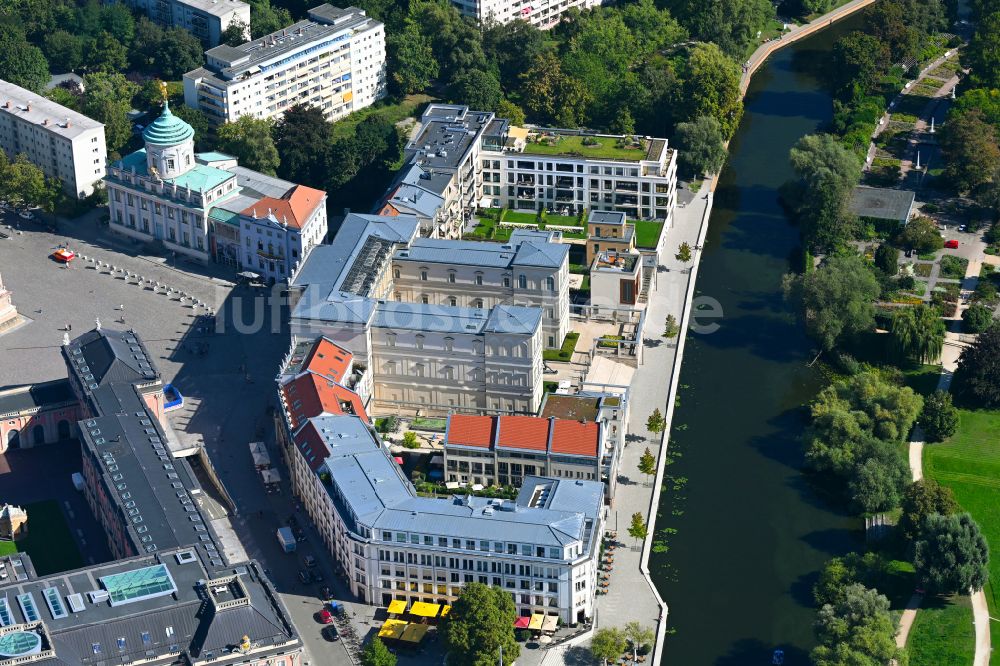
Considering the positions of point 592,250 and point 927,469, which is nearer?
point 927,469

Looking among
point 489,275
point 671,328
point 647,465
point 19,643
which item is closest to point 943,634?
point 647,465

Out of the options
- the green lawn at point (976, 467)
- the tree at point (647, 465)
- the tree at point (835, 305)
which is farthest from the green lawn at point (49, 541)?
the tree at point (835, 305)

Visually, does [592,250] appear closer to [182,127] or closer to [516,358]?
[516,358]

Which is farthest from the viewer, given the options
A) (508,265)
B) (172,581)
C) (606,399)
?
(508,265)

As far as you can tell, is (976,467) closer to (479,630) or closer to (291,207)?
(479,630)

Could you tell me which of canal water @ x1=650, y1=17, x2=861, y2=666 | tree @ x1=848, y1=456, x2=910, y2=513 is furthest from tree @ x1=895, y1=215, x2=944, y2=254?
tree @ x1=848, y1=456, x2=910, y2=513

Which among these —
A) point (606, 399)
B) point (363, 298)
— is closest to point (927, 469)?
point (606, 399)
